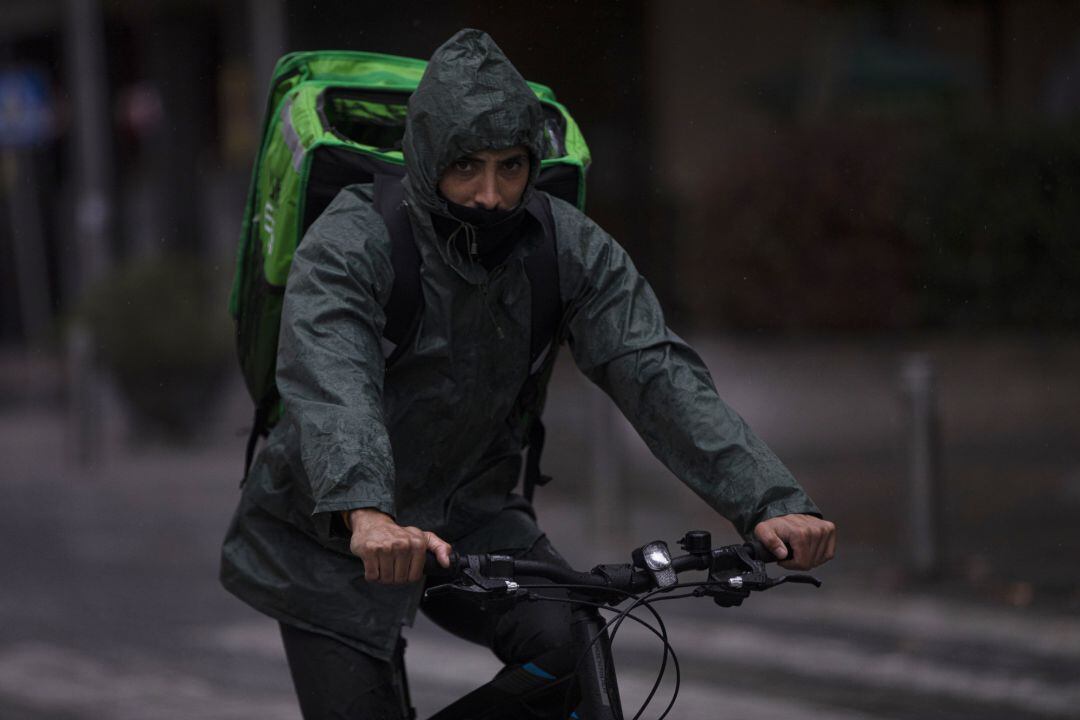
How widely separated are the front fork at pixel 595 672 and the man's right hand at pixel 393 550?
31 cm

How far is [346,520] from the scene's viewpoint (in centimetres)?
283

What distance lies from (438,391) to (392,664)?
55 cm

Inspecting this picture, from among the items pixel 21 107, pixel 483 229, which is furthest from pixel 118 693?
pixel 21 107

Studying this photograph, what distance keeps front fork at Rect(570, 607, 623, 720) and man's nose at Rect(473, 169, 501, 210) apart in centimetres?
70

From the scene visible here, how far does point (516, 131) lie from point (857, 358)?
8.76 meters

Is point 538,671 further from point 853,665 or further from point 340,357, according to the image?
point 853,665

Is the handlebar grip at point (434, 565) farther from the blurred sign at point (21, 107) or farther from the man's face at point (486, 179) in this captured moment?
the blurred sign at point (21, 107)

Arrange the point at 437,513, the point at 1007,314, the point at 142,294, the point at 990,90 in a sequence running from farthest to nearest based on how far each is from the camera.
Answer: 1. the point at 142,294
2. the point at 990,90
3. the point at 1007,314
4. the point at 437,513

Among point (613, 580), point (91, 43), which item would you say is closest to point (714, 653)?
point (613, 580)

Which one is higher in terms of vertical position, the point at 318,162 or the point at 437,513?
the point at 318,162

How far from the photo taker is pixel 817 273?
1133cm

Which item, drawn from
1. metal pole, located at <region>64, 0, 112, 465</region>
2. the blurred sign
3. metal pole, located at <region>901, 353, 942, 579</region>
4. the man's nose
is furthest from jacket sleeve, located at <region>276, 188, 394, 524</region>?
the blurred sign

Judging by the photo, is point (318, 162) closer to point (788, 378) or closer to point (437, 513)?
point (437, 513)

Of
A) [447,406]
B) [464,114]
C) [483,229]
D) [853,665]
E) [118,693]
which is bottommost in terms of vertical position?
[118,693]
